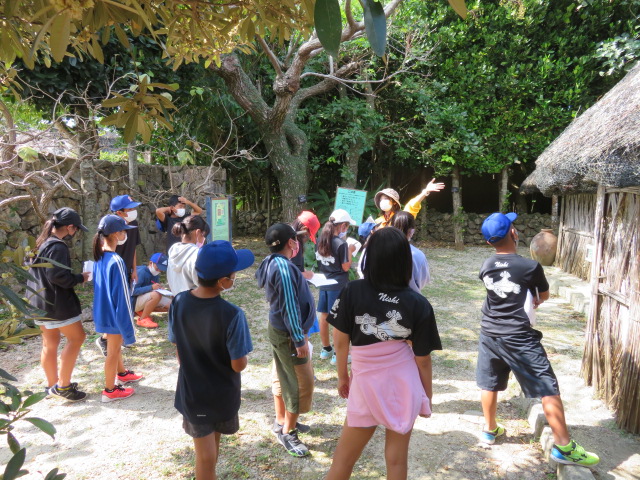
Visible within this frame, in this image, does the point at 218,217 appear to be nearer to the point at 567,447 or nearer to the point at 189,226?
the point at 189,226

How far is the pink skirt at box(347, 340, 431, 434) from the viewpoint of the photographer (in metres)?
2.10

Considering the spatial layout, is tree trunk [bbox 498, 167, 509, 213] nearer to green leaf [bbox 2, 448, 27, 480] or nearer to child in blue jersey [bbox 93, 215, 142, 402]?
child in blue jersey [bbox 93, 215, 142, 402]

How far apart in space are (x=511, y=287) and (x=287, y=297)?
57.9 inches

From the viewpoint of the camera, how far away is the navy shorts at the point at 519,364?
2725mm

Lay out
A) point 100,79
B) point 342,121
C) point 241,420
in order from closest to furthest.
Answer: point 241,420, point 100,79, point 342,121

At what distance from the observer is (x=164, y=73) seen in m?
6.45

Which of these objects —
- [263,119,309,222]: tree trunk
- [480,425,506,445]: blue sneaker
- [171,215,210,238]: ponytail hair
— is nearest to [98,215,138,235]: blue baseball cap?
[171,215,210,238]: ponytail hair

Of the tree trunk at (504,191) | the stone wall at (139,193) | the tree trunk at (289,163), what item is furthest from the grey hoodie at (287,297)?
the tree trunk at (504,191)

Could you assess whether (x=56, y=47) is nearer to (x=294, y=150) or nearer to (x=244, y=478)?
(x=244, y=478)

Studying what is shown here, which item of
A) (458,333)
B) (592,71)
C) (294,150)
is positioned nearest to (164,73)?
(294,150)

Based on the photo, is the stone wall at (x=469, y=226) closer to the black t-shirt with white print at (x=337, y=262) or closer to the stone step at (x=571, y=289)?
the stone step at (x=571, y=289)

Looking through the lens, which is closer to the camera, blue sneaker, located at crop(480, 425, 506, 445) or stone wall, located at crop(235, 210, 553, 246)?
blue sneaker, located at crop(480, 425, 506, 445)

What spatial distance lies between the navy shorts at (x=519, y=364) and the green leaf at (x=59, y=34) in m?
2.83

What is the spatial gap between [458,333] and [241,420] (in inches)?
122
